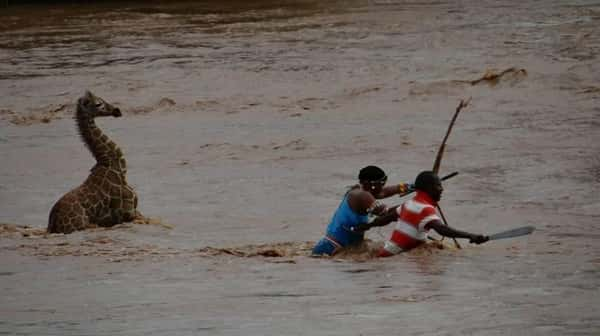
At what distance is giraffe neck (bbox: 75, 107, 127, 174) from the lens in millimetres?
14008

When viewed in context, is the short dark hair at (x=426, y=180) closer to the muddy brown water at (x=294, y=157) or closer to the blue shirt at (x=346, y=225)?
the muddy brown water at (x=294, y=157)

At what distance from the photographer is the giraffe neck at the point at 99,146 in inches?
551

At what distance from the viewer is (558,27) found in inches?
1080

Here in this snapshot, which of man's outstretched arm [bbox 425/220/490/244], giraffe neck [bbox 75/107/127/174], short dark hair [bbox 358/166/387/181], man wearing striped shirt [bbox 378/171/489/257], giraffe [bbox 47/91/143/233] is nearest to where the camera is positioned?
man's outstretched arm [bbox 425/220/490/244]

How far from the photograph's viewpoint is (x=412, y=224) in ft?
35.5

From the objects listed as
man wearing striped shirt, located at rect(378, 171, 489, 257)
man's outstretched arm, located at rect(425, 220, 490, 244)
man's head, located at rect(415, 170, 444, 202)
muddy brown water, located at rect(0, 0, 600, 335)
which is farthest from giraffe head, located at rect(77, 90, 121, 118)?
man's outstretched arm, located at rect(425, 220, 490, 244)

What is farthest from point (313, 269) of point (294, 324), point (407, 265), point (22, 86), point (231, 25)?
point (231, 25)

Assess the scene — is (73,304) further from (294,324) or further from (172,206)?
(172,206)

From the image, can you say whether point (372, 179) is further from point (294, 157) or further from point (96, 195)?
point (294, 157)

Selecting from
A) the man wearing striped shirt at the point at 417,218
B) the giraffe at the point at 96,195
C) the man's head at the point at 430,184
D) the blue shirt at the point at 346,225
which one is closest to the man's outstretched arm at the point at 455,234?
the man wearing striped shirt at the point at 417,218

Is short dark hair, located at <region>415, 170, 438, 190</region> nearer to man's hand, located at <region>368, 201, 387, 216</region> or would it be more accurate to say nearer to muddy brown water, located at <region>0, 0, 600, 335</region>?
man's hand, located at <region>368, 201, 387, 216</region>

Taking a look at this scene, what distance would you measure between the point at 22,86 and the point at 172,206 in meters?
9.78

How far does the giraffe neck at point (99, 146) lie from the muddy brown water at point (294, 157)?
73cm

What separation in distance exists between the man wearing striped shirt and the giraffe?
3554 millimetres
